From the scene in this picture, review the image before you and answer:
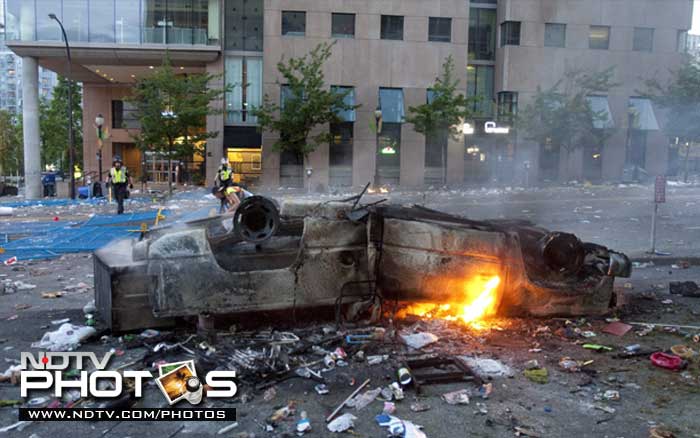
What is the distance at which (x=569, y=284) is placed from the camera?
559 cm

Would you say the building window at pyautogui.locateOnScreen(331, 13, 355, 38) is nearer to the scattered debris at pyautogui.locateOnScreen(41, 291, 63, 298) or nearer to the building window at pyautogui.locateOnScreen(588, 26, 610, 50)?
the building window at pyautogui.locateOnScreen(588, 26, 610, 50)

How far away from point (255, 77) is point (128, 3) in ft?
20.1

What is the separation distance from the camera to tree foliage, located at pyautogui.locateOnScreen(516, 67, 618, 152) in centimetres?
2306

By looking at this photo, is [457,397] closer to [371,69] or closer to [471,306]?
[471,306]

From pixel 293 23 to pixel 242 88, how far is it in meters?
3.80

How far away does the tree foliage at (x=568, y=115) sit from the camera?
75.7 feet

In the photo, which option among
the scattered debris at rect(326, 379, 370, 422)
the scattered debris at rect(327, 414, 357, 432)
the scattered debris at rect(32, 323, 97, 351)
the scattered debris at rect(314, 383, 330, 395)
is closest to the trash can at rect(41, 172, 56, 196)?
the scattered debris at rect(32, 323, 97, 351)

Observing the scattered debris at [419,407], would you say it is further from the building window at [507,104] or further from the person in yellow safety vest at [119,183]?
the building window at [507,104]

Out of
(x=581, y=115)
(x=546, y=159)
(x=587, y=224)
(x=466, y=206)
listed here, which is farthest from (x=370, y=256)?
(x=546, y=159)

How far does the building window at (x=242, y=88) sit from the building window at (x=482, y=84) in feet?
35.1

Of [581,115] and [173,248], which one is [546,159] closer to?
[581,115]

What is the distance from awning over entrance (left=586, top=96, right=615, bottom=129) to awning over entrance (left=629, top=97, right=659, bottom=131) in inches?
45.1

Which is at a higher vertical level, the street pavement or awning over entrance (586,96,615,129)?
awning over entrance (586,96,615,129)

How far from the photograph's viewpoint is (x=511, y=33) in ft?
90.9
